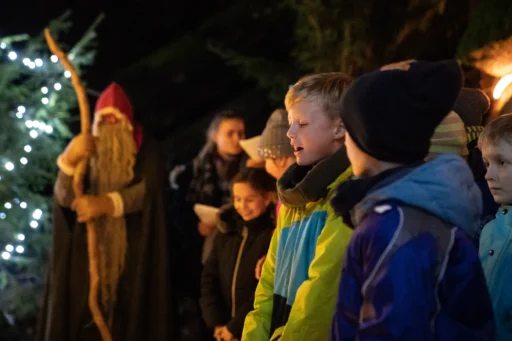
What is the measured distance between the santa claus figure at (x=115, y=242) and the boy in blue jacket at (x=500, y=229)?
9.13 ft

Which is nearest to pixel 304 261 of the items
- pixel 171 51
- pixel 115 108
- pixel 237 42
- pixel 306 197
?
pixel 306 197

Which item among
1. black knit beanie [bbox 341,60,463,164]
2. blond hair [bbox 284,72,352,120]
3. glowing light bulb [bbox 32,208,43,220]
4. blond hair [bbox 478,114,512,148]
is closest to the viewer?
black knit beanie [bbox 341,60,463,164]

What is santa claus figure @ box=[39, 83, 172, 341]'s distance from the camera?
4949mm

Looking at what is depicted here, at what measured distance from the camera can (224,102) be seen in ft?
31.1

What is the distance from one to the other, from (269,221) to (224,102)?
5.31m

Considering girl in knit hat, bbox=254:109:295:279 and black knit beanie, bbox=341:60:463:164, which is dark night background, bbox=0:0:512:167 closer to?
girl in knit hat, bbox=254:109:295:279

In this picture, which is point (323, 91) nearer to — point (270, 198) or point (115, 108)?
point (270, 198)

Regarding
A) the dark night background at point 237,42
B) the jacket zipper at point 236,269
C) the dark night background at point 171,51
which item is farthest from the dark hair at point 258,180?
the dark night background at point 171,51

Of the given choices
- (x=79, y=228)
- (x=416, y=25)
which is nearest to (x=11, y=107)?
(x=79, y=228)

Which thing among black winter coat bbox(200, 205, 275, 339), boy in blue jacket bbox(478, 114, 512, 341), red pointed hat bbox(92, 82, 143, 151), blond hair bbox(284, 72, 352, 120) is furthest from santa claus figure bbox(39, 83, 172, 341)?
boy in blue jacket bbox(478, 114, 512, 341)

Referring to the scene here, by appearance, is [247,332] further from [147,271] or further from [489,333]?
[147,271]

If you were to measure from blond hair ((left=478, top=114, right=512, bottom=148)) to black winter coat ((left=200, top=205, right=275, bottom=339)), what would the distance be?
68.0 inches

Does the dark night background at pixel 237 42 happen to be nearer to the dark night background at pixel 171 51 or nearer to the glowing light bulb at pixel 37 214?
the dark night background at pixel 171 51

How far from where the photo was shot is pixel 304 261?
2553 mm
